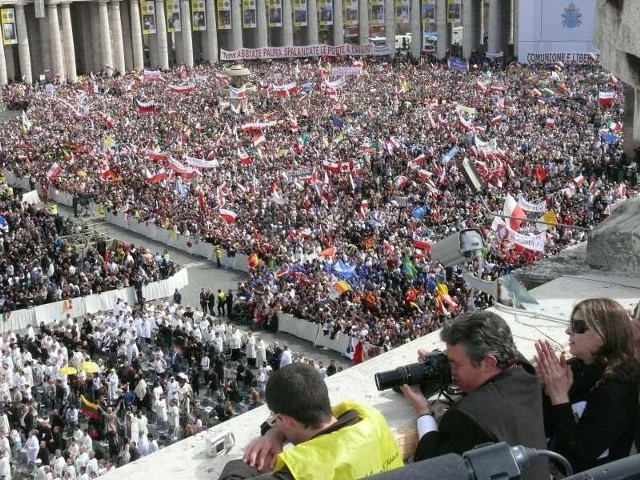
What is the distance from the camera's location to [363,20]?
86188 mm

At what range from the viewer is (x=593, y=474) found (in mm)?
2867

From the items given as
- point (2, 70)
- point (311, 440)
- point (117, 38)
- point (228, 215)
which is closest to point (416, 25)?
point (117, 38)

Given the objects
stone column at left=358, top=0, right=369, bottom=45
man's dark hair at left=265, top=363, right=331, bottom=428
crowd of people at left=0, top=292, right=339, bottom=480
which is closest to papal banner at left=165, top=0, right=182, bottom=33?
stone column at left=358, top=0, right=369, bottom=45

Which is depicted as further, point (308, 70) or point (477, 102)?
point (308, 70)

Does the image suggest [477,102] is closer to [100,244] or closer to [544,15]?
[544,15]

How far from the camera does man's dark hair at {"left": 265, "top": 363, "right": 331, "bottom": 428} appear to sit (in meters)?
4.18

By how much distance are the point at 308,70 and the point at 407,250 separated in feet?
150

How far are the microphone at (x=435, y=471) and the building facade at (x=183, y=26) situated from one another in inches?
3072

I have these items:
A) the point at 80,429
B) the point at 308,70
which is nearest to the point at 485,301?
the point at 80,429

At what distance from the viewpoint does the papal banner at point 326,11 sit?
3415 inches

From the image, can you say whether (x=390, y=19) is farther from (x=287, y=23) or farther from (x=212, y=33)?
(x=212, y=33)

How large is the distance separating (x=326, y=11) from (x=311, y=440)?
280 ft

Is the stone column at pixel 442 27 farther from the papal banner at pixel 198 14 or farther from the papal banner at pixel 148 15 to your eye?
the papal banner at pixel 148 15

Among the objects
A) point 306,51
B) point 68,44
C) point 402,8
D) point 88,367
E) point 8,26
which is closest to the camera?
point 88,367
